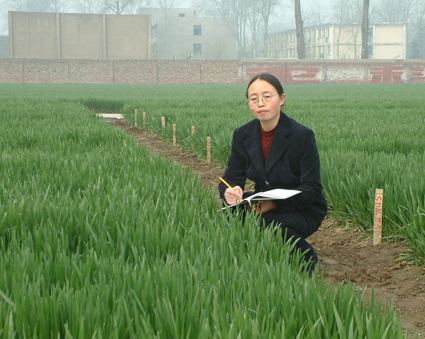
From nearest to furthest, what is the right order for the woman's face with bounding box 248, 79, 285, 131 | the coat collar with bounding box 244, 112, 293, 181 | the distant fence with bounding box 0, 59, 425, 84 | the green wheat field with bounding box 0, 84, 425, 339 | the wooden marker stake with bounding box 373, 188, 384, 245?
the green wheat field with bounding box 0, 84, 425, 339 < the woman's face with bounding box 248, 79, 285, 131 < the coat collar with bounding box 244, 112, 293, 181 < the wooden marker stake with bounding box 373, 188, 384, 245 < the distant fence with bounding box 0, 59, 425, 84

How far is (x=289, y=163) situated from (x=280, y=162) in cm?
5

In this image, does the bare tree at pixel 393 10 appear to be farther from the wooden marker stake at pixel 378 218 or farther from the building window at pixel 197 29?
the wooden marker stake at pixel 378 218

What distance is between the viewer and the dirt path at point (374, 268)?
9.11 feet

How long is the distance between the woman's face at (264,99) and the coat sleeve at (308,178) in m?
0.27

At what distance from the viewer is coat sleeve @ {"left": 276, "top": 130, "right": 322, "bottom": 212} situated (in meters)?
3.15

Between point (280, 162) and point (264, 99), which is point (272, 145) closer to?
point (280, 162)

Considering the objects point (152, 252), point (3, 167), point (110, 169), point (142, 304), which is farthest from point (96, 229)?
point (3, 167)

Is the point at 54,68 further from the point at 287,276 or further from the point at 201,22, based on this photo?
the point at 287,276

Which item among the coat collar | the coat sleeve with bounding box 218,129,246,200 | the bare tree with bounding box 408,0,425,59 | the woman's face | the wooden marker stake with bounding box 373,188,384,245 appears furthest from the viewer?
the bare tree with bounding box 408,0,425,59

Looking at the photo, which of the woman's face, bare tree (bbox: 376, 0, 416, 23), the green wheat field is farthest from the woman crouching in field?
bare tree (bbox: 376, 0, 416, 23)

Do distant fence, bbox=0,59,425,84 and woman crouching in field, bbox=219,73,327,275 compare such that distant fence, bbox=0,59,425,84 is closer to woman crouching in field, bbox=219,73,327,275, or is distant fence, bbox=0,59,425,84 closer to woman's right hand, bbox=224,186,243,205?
woman crouching in field, bbox=219,73,327,275

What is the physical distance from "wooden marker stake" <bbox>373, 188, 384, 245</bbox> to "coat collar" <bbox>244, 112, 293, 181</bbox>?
790 millimetres

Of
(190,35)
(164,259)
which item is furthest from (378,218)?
(190,35)

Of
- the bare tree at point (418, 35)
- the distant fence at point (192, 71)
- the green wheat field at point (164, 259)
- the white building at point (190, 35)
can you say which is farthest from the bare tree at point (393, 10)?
the green wheat field at point (164, 259)
